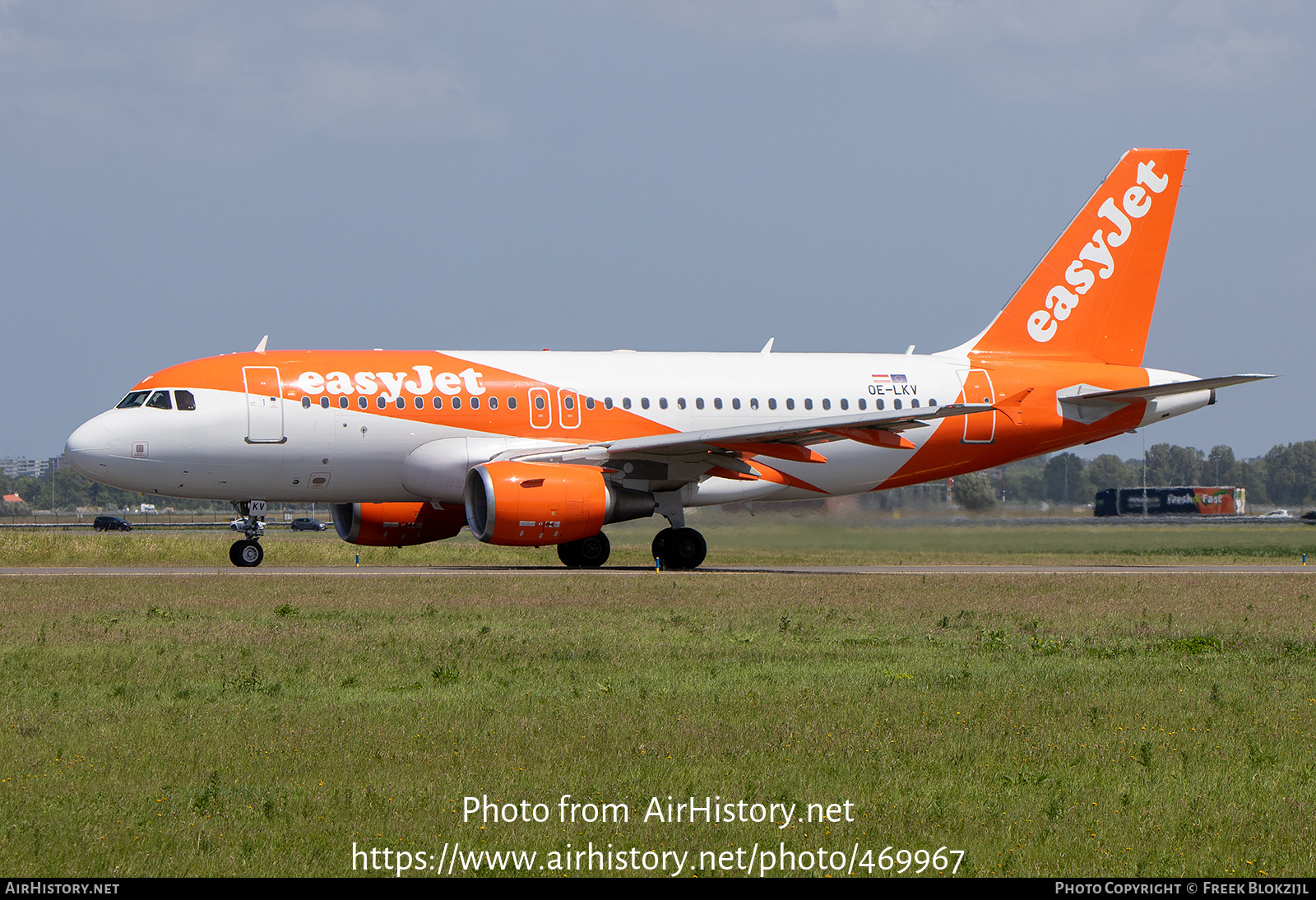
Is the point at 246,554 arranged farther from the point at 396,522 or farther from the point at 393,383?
the point at 393,383

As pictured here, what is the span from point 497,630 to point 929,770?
25.1 ft

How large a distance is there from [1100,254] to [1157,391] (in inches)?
162

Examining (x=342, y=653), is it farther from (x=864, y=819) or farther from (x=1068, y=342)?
(x=1068, y=342)

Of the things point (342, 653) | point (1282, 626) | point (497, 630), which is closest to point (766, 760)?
point (342, 653)

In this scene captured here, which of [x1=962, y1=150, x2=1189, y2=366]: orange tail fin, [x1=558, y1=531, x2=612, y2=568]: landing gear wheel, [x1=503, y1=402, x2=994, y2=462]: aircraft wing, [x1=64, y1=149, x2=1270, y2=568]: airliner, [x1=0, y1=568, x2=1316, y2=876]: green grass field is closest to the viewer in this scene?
[x1=0, y1=568, x2=1316, y2=876]: green grass field

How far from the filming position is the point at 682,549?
26656 mm

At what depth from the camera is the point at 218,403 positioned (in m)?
24.6

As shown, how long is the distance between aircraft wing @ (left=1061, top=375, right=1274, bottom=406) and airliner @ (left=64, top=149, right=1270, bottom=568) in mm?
64

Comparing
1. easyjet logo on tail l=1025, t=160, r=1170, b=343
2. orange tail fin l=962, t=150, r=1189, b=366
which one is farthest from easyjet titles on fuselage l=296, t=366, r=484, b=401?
easyjet logo on tail l=1025, t=160, r=1170, b=343

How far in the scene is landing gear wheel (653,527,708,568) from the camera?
2667 centimetres

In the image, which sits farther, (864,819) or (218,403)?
(218,403)

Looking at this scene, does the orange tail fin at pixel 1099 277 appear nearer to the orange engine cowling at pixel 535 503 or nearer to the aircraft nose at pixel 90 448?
the orange engine cowling at pixel 535 503

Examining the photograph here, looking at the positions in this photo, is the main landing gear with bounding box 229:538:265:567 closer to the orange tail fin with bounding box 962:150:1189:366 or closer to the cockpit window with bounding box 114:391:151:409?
the cockpit window with bounding box 114:391:151:409

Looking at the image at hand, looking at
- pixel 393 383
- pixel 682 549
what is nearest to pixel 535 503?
pixel 393 383
